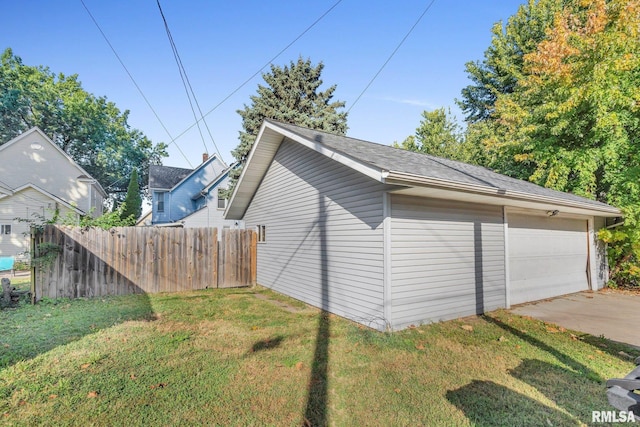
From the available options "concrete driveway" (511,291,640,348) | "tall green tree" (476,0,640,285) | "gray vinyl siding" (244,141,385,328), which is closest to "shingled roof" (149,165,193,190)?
"gray vinyl siding" (244,141,385,328)

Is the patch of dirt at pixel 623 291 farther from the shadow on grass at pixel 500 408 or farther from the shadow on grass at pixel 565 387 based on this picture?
the shadow on grass at pixel 500 408

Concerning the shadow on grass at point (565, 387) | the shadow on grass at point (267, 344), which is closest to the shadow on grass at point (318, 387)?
the shadow on grass at point (267, 344)

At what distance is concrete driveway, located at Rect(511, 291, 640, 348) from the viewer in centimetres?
521

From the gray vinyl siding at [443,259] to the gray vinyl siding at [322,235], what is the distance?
405 millimetres

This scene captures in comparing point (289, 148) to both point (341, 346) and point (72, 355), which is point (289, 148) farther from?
point (72, 355)

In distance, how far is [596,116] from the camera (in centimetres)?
963

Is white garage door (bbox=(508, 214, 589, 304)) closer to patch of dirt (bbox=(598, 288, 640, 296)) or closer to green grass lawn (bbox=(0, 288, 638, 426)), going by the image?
patch of dirt (bbox=(598, 288, 640, 296))

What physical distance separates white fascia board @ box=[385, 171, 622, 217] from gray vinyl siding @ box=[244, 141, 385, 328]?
2.44 feet

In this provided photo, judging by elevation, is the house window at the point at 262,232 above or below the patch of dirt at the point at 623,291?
above

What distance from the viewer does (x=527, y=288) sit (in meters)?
7.39

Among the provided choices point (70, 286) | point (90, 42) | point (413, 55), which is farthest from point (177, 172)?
point (413, 55)

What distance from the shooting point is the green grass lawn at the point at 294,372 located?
2746 millimetres

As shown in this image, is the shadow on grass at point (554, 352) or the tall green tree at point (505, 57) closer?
the shadow on grass at point (554, 352)

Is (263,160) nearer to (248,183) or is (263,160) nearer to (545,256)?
(248,183)
